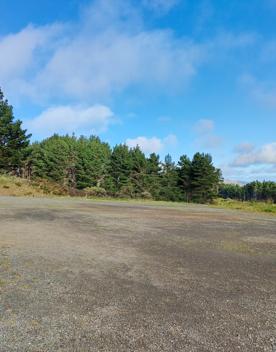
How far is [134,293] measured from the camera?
14.4 ft

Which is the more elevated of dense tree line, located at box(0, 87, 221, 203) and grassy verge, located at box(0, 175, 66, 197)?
dense tree line, located at box(0, 87, 221, 203)

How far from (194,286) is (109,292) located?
1.23 m

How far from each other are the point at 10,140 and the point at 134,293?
41.4 metres

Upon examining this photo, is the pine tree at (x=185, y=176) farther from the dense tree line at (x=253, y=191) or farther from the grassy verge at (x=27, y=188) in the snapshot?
the dense tree line at (x=253, y=191)

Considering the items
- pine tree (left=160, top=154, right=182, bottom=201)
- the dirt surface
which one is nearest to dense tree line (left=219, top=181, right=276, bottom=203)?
pine tree (left=160, top=154, right=182, bottom=201)

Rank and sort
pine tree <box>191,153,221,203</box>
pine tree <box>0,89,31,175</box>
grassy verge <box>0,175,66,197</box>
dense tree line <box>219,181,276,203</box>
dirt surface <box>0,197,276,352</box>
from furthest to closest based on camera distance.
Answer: dense tree line <box>219,181,276,203</box>
pine tree <box>191,153,221,203</box>
pine tree <box>0,89,31,175</box>
grassy verge <box>0,175,66,197</box>
dirt surface <box>0,197,276,352</box>

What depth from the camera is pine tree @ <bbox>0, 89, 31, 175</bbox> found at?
40875 mm

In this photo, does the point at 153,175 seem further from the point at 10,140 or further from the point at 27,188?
the point at 27,188

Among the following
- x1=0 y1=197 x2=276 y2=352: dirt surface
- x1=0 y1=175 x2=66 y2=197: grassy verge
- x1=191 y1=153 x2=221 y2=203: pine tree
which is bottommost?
x1=0 y1=197 x2=276 y2=352: dirt surface

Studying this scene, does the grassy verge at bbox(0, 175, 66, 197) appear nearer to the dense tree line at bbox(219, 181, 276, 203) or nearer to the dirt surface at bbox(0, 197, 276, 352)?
the dirt surface at bbox(0, 197, 276, 352)

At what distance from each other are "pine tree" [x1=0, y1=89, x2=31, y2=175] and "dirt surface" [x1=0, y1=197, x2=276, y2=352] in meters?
35.0

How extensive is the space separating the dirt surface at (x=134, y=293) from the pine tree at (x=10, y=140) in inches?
1379

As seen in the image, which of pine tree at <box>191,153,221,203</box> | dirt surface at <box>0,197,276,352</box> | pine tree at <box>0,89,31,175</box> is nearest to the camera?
dirt surface at <box>0,197,276,352</box>

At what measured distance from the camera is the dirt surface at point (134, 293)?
316 centimetres
